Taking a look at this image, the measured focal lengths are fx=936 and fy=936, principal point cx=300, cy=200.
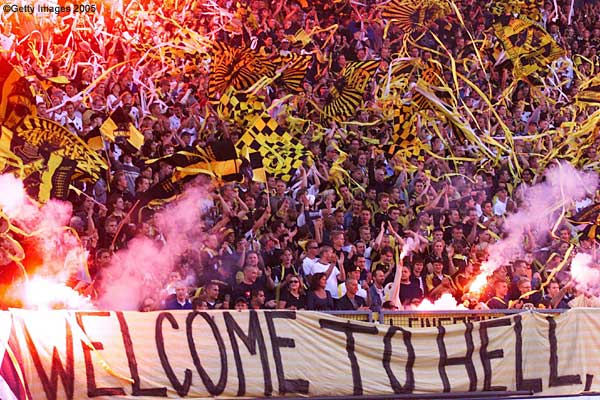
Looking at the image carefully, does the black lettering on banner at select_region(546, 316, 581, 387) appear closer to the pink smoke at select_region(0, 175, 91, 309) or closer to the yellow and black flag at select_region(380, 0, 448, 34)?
the pink smoke at select_region(0, 175, 91, 309)

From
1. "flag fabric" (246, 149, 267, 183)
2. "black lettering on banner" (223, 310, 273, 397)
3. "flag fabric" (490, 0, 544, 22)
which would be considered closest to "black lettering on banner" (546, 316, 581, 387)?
"black lettering on banner" (223, 310, 273, 397)

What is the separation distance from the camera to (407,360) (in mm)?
8508

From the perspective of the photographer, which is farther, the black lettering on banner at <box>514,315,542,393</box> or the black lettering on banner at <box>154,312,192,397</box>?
the black lettering on banner at <box>514,315,542,393</box>

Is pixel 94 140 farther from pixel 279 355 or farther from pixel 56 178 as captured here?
pixel 279 355

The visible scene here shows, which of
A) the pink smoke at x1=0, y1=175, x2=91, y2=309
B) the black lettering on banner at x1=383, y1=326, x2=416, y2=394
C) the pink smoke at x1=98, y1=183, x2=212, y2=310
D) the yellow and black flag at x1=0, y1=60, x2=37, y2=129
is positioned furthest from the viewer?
the yellow and black flag at x1=0, y1=60, x2=37, y2=129

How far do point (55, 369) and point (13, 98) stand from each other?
4.19m

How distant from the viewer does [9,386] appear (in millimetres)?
6840

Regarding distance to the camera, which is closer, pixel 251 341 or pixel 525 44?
pixel 251 341

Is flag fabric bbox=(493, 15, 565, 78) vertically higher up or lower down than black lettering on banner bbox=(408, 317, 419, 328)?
higher up

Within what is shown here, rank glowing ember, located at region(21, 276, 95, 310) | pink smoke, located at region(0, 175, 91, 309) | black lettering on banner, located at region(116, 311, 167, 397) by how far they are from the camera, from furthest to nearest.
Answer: pink smoke, located at region(0, 175, 91, 309) < glowing ember, located at region(21, 276, 95, 310) < black lettering on banner, located at region(116, 311, 167, 397)

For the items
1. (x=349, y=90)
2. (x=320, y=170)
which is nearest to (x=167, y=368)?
(x=320, y=170)

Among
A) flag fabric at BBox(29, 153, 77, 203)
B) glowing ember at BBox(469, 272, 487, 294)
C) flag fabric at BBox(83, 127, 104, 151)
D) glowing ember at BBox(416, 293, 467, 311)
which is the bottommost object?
glowing ember at BBox(416, 293, 467, 311)

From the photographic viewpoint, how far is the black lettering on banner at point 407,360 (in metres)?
8.39

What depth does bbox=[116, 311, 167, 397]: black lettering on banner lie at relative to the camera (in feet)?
25.2
